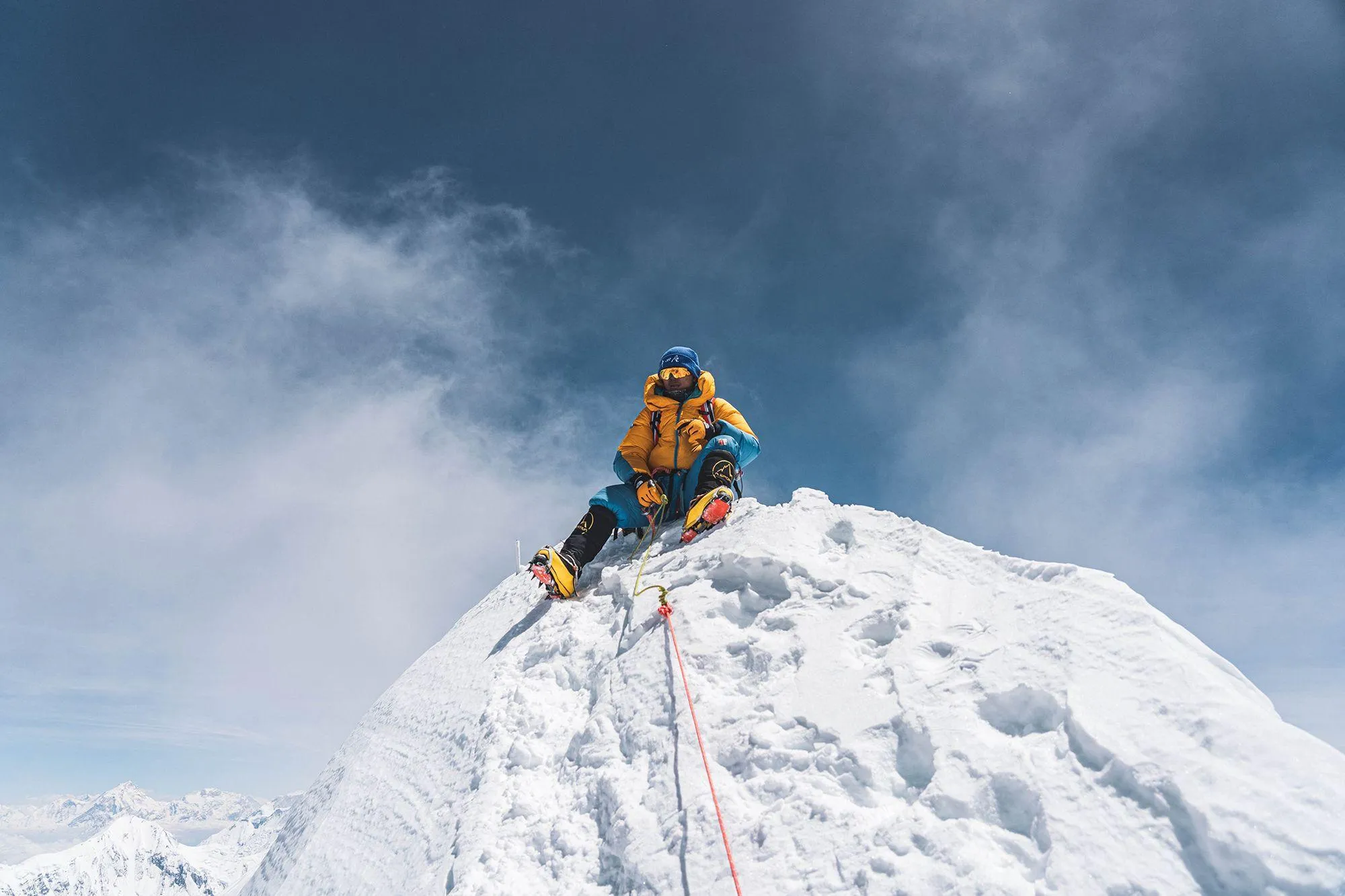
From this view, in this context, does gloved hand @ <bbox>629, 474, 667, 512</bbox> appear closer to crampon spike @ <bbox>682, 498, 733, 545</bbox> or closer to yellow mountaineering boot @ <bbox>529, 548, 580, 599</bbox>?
crampon spike @ <bbox>682, 498, 733, 545</bbox>

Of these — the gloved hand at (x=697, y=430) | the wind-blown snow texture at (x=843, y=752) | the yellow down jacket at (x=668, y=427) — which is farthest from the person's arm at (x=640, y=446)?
the wind-blown snow texture at (x=843, y=752)

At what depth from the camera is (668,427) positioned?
689cm

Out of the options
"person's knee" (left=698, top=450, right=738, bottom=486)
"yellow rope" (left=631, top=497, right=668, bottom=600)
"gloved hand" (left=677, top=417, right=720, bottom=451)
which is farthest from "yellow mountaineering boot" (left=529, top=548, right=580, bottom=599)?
"gloved hand" (left=677, top=417, right=720, bottom=451)

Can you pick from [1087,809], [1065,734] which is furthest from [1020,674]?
[1087,809]

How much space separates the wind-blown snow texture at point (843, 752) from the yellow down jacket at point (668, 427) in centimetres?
151

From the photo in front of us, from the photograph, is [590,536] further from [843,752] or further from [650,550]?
[843,752]

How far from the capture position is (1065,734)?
2.78 metres

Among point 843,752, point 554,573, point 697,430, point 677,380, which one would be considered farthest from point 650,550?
point 843,752

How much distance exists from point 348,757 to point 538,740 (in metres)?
2.38

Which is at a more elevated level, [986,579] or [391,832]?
[986,579]

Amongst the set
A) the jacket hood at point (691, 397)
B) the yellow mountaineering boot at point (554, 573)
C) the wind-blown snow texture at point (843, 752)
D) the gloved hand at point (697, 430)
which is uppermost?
the jacket hood at point (691, 397)

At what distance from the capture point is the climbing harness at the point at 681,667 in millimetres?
2941

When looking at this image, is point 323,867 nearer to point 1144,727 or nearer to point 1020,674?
point 1020,674

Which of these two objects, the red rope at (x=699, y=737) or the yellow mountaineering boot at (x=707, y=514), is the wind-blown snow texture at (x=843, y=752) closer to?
the red rope at (x=699, y=737)
